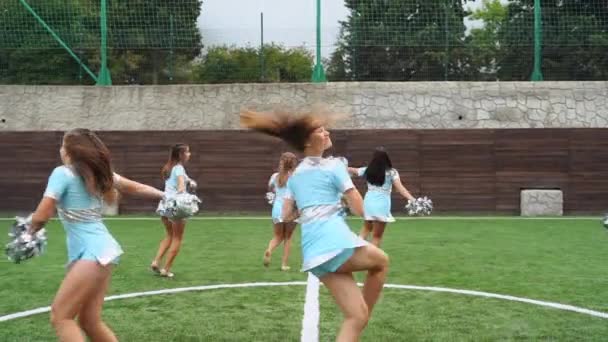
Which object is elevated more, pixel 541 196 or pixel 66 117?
pixel 66 117

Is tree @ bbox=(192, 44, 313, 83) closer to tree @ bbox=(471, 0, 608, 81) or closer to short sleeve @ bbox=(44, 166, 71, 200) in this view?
tree @ bbox=(471, 0, 608, 81)

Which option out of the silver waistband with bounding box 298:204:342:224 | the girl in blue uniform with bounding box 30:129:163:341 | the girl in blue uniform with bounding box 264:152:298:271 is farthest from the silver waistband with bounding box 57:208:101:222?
the girl in blue uniform with bounding box 264:152:298:271

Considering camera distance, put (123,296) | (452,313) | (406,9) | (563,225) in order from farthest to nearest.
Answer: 1. (406,9)
2. (563,225)
3. (123,296)
4. (452,313)

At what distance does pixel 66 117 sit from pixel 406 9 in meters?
10.1

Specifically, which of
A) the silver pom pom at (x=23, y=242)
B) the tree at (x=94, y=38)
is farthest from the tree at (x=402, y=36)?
the silver pom pom at (x=23, y=242)

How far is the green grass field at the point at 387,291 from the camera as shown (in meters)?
6.44

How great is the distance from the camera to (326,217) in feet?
16.3

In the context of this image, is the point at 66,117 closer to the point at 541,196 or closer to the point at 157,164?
the point at 157,164

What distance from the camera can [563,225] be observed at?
1709 cm

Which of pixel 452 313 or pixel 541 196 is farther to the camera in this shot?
pixel 541 196

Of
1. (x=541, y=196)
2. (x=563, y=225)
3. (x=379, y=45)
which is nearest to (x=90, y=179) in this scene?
(x=563, y=225)

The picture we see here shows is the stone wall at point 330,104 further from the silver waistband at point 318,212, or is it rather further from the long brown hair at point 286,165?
the silver waistband at point 318,212

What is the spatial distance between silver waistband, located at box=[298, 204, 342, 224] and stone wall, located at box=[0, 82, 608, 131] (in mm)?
15505

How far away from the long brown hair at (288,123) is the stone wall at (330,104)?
15376 mm
